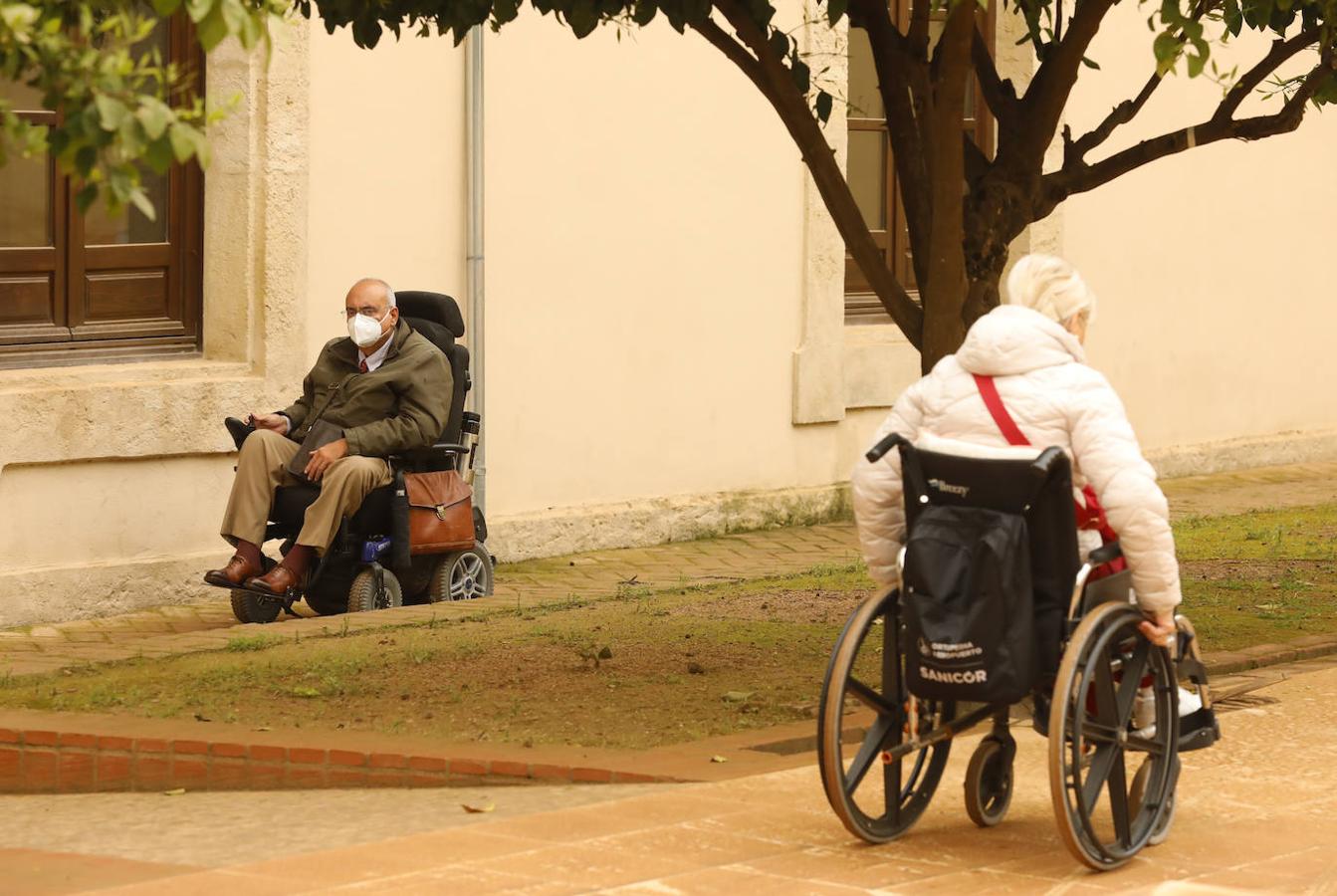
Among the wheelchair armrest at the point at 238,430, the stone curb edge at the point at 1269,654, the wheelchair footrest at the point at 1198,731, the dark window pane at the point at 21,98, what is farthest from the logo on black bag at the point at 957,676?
the dark window pane at the point at 21,98

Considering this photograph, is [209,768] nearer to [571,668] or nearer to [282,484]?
[571,668]

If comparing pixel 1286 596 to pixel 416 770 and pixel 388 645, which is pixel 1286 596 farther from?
pixel 416 770

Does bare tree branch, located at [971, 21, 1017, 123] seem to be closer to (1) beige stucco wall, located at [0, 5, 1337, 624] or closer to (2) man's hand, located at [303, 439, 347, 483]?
(2) man's hand, located at [303, 439, 347, 483]

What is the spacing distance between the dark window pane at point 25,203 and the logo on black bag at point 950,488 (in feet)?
21.4

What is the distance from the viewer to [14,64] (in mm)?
Result: 4184

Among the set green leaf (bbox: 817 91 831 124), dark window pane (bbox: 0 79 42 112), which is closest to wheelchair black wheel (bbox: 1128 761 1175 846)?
green leaf (bbox: 817 91 831 124)

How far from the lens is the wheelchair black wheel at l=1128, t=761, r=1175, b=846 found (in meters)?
6.09

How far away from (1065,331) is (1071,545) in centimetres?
56

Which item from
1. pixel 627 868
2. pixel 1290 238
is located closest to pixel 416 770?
pixel 627 868

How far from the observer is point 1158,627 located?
5.92 meters

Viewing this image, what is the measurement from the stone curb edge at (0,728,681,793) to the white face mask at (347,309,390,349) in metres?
3.09

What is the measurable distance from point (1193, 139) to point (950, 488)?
339 cm

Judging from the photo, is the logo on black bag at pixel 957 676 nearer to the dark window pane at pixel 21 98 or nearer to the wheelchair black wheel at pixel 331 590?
the wheelchair black wheel at pixel 331 590

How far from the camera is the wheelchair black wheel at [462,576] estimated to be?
10.7m
